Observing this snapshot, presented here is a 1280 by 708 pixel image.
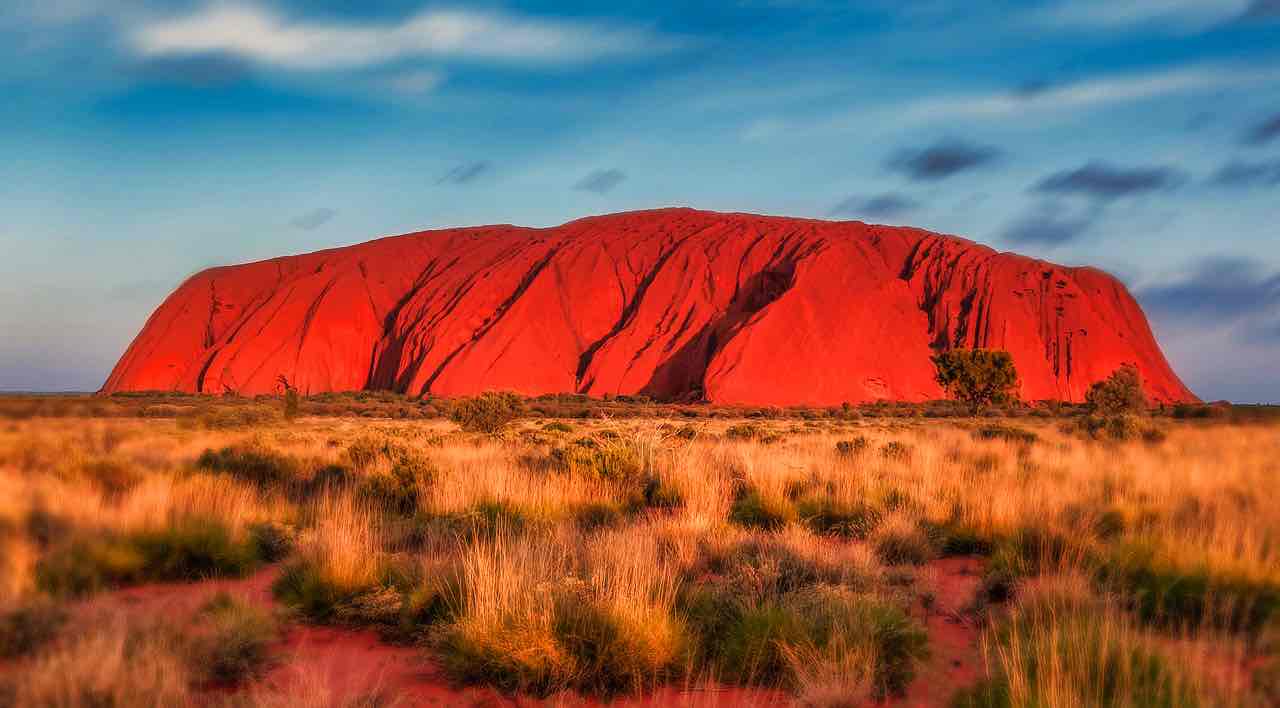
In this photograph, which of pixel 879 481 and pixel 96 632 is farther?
pixel 879 481

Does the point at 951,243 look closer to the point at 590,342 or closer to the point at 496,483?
the point at 590,342

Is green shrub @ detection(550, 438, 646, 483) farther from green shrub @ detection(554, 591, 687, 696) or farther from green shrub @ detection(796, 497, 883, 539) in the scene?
green shrub @ detection(554, 591, 687, 696)

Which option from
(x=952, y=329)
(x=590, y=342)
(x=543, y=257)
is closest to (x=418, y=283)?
(x=543, y=257)

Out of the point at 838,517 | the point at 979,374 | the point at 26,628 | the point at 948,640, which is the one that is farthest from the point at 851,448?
the point at 979,374

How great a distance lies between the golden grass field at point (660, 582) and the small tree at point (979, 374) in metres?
29.7

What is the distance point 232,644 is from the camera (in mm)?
4148

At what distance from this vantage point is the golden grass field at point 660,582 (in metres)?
3.72

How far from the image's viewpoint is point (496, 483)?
9.03 metres

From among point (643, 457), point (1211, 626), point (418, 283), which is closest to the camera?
point (1211, 626)

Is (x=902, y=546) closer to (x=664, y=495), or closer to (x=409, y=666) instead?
(x=664, y=495)

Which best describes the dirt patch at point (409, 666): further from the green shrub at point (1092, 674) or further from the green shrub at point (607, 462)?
the green shrub at point (607, 462)

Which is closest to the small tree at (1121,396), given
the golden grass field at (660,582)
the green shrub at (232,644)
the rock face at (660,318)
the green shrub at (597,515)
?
the rock face at (660,318)

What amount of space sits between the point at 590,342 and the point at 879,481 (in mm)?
47833

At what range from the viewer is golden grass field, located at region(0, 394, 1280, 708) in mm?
3723
